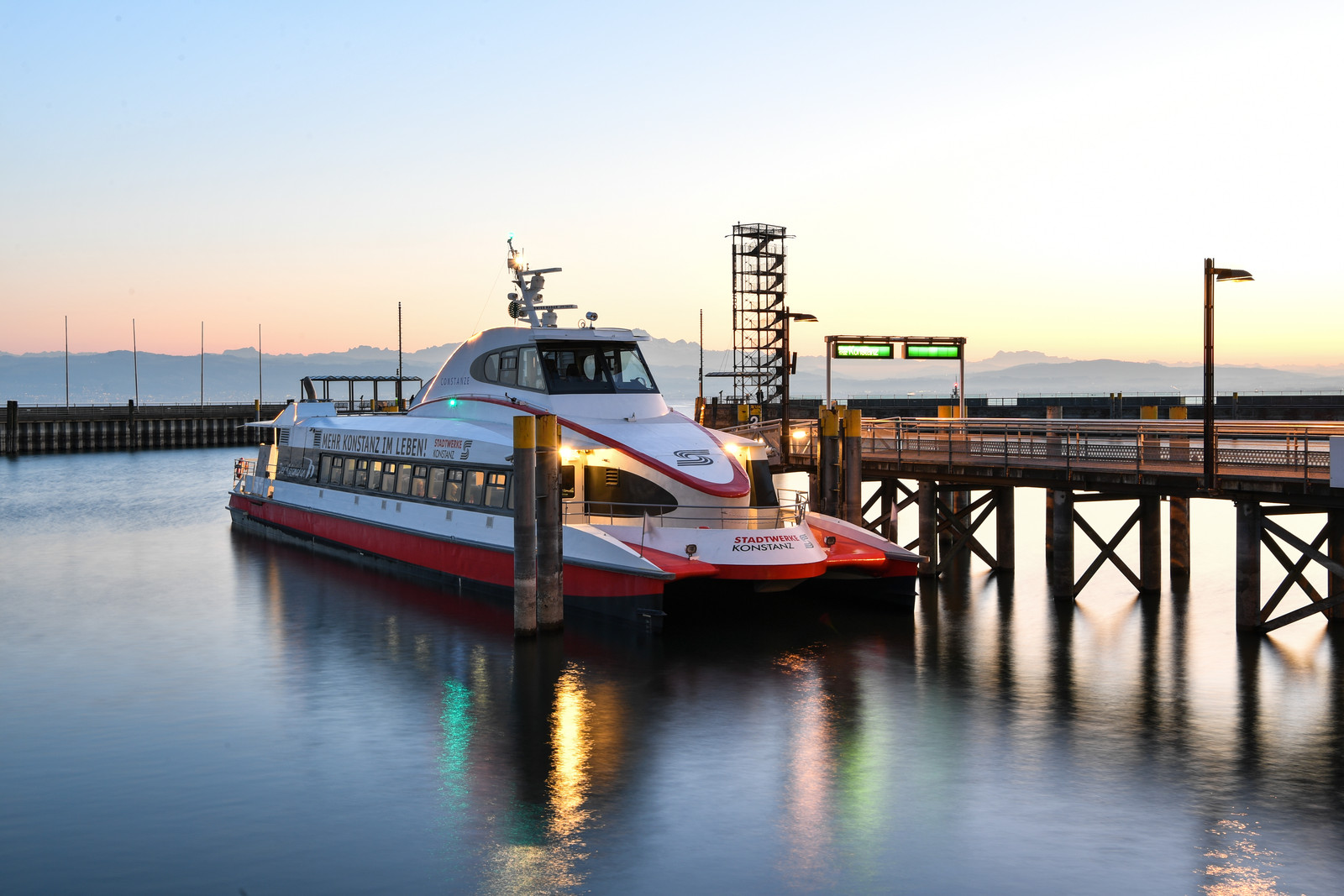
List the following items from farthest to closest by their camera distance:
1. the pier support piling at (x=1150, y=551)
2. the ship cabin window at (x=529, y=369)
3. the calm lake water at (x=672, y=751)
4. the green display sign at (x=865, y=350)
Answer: the green display sign at (x=865, y=350) → the pier support piling at (x=1150, y=551) → the ship cabin window at (x=529, y=369) → the calm lake water at (x=672, y=751)

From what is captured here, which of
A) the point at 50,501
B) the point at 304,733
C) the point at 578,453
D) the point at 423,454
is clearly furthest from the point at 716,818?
the point at 50,501

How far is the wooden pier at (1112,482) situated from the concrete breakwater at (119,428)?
2978 inches

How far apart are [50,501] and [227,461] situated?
38278 mm

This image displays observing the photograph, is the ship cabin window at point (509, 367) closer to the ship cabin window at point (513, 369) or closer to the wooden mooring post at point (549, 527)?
the ship cabin window at point (513, 369)

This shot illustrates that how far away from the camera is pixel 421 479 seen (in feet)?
98.8

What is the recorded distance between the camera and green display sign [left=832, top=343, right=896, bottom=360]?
45500 mm

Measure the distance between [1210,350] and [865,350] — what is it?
2408 centimetres

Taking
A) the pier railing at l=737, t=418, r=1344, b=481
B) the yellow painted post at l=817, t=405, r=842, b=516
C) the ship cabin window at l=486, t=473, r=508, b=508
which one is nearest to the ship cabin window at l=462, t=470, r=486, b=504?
the ship cabin window at l=486, t=473, r=508, b=508

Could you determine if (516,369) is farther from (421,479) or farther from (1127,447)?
(1127,447)

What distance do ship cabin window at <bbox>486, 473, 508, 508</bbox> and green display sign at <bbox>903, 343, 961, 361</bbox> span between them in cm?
2400

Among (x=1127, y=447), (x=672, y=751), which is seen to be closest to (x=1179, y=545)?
(x=1127, y=447)

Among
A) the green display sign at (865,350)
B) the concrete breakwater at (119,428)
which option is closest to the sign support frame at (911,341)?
the green display sign at (865,350)

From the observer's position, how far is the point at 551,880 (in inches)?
485

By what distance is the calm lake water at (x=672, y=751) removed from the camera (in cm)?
1273
